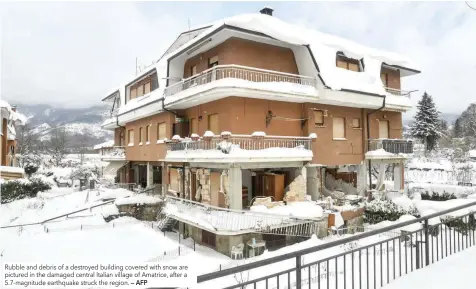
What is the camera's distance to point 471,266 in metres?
6.11

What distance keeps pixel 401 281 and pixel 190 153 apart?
1239cm

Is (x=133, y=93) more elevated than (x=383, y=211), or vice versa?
(x=133, y=93)

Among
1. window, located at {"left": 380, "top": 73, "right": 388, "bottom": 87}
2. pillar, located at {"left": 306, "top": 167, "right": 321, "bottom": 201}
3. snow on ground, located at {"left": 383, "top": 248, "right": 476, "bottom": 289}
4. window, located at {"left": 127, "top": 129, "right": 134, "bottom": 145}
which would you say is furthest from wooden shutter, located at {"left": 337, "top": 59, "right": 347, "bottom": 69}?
window, located at {"left": 127, "top": 129, "right": 134, "bottom": 145}

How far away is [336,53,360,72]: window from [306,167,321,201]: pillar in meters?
6.77

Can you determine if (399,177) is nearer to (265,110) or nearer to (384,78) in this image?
(384,78)

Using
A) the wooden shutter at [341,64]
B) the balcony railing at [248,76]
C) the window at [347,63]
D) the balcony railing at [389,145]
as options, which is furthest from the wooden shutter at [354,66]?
the balcony railing at [389,145]

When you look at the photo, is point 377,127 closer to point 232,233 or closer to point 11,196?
point 232,233

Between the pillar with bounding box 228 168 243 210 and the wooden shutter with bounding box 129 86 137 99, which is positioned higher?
the wooden shutter with bounding box 129 86 137 99

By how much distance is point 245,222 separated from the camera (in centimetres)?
1414

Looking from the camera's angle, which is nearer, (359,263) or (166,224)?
(359,263)

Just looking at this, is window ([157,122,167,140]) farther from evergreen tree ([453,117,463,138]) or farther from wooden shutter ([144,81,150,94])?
evergreen tree ([453,117,463,138])

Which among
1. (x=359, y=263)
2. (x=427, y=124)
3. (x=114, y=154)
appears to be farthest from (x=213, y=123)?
(x=427, y=124)

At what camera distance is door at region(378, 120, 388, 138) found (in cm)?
2301

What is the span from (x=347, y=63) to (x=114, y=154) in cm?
2159
